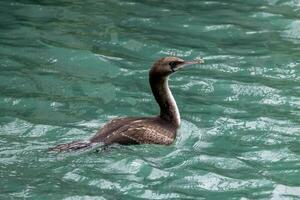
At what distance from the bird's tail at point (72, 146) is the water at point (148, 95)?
8 cm

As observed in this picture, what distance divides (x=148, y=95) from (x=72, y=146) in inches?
95.1

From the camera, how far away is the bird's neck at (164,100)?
11767 millimetres

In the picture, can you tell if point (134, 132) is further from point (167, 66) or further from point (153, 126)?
point (167, 66)

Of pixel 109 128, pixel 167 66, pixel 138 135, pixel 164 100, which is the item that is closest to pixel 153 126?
pixel 138 135

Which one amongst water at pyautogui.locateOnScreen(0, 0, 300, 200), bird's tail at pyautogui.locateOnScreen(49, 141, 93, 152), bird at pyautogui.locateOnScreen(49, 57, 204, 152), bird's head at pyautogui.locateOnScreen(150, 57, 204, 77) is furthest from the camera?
bird's head at pyautogui.locateOnScreen(150, 57, 204, 77)

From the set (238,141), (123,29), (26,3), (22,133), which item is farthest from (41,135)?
(26,3)

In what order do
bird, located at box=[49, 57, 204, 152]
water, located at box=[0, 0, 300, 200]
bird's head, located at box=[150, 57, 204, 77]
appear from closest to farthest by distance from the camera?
water, located at box=[0, 0, 300, 200], bird, located at box=[49, 57, 204, 152], bird's head, located at box=[150, 57, 204, 77]

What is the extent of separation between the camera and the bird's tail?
1064 cm

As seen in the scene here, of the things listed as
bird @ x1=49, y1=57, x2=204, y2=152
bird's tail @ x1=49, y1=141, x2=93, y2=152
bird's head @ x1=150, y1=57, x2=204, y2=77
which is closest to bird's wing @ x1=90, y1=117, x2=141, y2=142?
bird @ x1=49, y1=57, x2=204, y2=152

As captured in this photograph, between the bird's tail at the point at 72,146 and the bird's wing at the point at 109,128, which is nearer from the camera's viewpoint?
the bird's tail at the point at 72,146

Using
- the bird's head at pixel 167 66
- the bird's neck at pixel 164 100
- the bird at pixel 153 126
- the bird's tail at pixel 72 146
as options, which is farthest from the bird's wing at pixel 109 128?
the bird's head at pixel 167 66

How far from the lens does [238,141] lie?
1137cm

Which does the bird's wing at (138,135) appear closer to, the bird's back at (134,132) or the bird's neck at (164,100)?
the bird's back at (134,132)

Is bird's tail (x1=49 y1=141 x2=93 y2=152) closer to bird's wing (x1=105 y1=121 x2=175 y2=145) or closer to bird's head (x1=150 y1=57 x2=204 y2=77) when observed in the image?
bird's wing (x1=105 y1=121 x2=175 y2=145)
